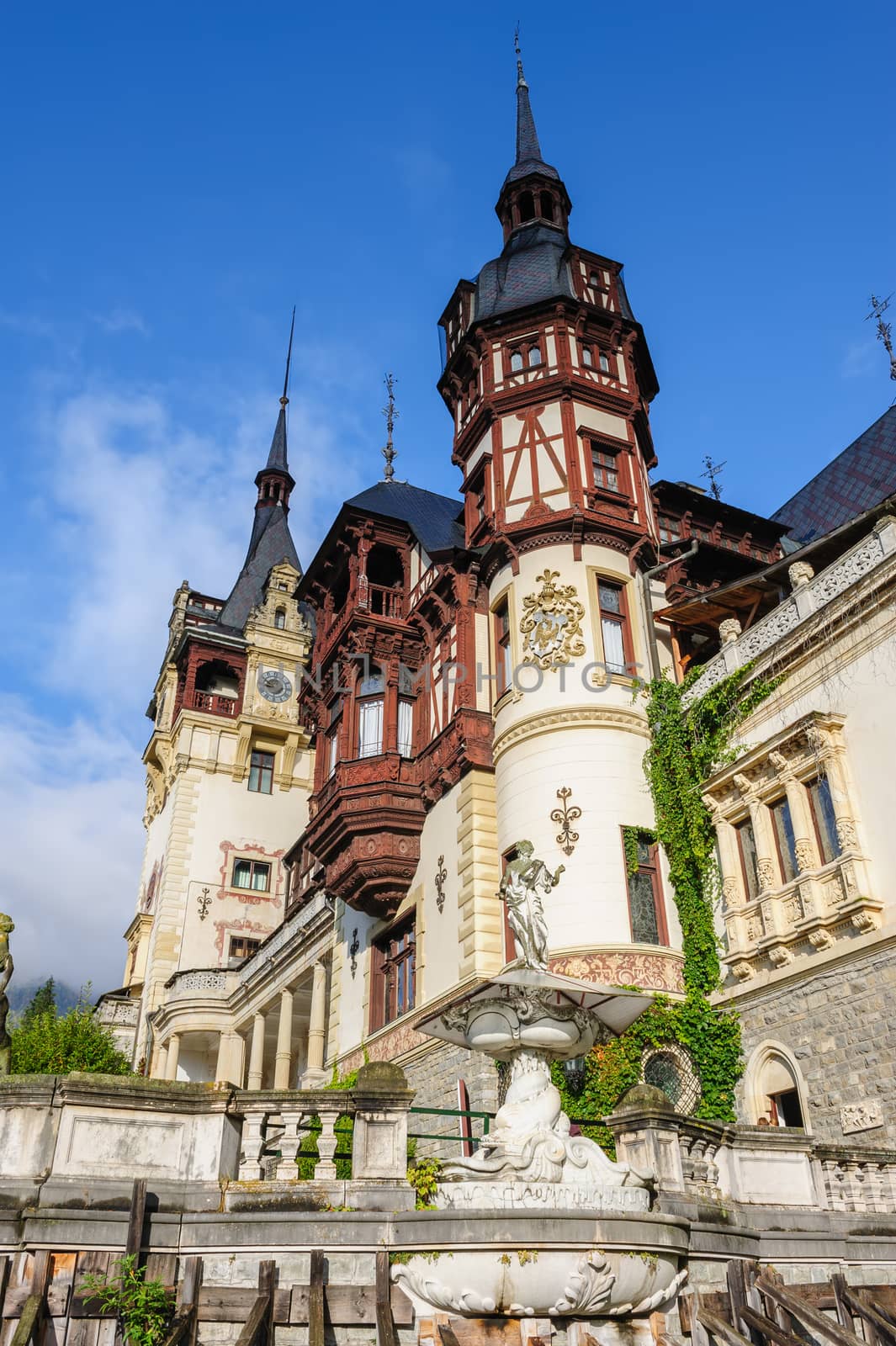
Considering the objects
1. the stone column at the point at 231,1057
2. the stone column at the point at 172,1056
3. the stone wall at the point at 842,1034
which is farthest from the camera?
the stone column at the point at 231,1057

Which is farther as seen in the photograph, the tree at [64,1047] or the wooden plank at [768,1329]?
the tree at [64,1047]

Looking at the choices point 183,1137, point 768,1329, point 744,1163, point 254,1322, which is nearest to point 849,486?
point 744,1163

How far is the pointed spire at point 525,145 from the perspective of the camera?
34.4 m

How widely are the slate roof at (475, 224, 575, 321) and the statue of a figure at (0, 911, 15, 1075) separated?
69.2 feet

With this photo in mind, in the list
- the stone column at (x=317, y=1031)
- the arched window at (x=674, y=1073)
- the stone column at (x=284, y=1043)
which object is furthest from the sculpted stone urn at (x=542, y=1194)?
the stone column at (x=284, y=1043)

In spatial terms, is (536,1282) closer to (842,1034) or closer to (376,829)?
(842,1034)

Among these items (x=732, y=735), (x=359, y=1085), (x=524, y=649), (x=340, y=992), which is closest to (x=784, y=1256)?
(x=359, y=1085)

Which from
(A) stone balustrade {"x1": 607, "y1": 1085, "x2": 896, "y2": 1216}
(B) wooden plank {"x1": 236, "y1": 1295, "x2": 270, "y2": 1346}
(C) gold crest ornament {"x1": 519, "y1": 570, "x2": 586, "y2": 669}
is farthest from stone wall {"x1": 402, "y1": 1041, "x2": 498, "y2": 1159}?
(B) wooden plank {"x1": 236, "y1": 1295, "x2": 270, "y2": 1346}

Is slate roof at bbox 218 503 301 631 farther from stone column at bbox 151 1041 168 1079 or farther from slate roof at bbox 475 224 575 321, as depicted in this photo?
slate roof at bbox 475 224 575 321

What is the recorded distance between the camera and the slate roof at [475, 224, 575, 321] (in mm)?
28859

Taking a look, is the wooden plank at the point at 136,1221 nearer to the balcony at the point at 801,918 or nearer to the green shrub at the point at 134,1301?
the green shrub at the point at 134,1301

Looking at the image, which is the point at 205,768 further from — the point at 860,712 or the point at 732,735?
the point at 860,712

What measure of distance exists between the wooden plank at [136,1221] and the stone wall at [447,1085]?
10.2 metres

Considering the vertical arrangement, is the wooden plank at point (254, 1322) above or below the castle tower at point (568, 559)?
below
